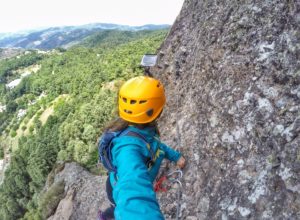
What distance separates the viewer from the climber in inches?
141

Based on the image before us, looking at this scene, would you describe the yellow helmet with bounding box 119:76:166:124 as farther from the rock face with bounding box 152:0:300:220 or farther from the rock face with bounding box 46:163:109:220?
the rock face with bounding box 46:163:109:220

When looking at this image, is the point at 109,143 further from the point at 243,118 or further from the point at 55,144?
the point at 55,144

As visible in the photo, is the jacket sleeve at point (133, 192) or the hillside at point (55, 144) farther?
the hillside at point (55, 144)

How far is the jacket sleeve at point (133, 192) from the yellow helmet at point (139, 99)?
86cm

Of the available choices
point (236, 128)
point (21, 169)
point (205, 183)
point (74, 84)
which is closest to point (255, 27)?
point (236, 128)

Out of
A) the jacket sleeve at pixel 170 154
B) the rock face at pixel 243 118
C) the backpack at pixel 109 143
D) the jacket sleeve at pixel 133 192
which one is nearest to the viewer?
the jacket sleeve at pixel 133 192

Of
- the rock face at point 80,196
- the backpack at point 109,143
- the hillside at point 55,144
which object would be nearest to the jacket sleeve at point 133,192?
the backpack at point 109,143

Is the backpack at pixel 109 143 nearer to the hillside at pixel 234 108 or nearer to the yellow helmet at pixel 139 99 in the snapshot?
the yellow helmet at pixel 139 99

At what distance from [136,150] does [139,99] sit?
0.84 m

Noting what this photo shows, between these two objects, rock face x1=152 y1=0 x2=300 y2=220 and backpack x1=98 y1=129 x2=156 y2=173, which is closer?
backpack x1=98 y1=129 x2=156 y2=173

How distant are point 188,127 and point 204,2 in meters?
5.06

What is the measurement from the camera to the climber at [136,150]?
3580 millimetres

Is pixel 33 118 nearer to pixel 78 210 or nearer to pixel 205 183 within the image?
pixel 78 210

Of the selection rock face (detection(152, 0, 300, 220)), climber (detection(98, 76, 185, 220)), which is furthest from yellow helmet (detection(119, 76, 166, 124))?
rock face (detection(152, 0, 300, 220))
